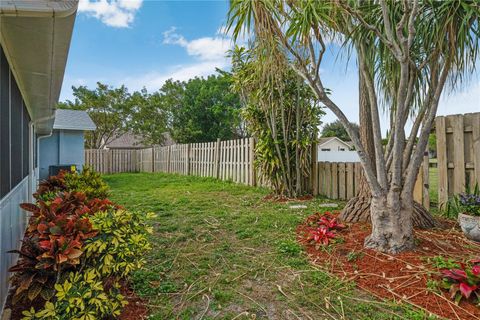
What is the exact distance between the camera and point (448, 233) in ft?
11.3

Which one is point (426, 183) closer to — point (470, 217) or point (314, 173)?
point (470, 217)

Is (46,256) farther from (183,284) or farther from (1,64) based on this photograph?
(1,64)

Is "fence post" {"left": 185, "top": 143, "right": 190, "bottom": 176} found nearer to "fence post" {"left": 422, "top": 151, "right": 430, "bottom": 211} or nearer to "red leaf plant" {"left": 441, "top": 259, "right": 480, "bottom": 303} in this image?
"fence post" {"left": 422, "top": 151, "right": 430, "bottom": 211}

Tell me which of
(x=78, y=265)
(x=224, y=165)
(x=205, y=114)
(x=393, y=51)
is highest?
(x=205, y=114)

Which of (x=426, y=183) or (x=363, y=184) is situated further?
(x=426, y=183)

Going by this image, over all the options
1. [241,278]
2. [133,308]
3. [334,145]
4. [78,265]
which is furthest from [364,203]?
[334,145]

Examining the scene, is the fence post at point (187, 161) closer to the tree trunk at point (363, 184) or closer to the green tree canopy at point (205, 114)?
the green tree canopy at point (205, 114)

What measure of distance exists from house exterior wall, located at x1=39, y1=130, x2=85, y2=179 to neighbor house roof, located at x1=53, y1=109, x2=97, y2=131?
37 cm

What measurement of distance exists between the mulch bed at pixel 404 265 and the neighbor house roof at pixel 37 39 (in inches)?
111

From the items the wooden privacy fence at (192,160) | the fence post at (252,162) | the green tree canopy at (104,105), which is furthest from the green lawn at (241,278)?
the green tree canopy at (104,105)

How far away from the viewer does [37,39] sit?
1964 mm

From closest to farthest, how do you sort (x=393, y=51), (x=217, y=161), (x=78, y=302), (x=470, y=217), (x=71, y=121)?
(x=78, y=302)
(x=393, y=51)
(x=470, y=217)
(x=71, y=121)
(x=217, y=161)

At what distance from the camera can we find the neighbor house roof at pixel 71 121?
34.1 feet

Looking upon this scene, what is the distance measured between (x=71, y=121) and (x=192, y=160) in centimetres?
504
